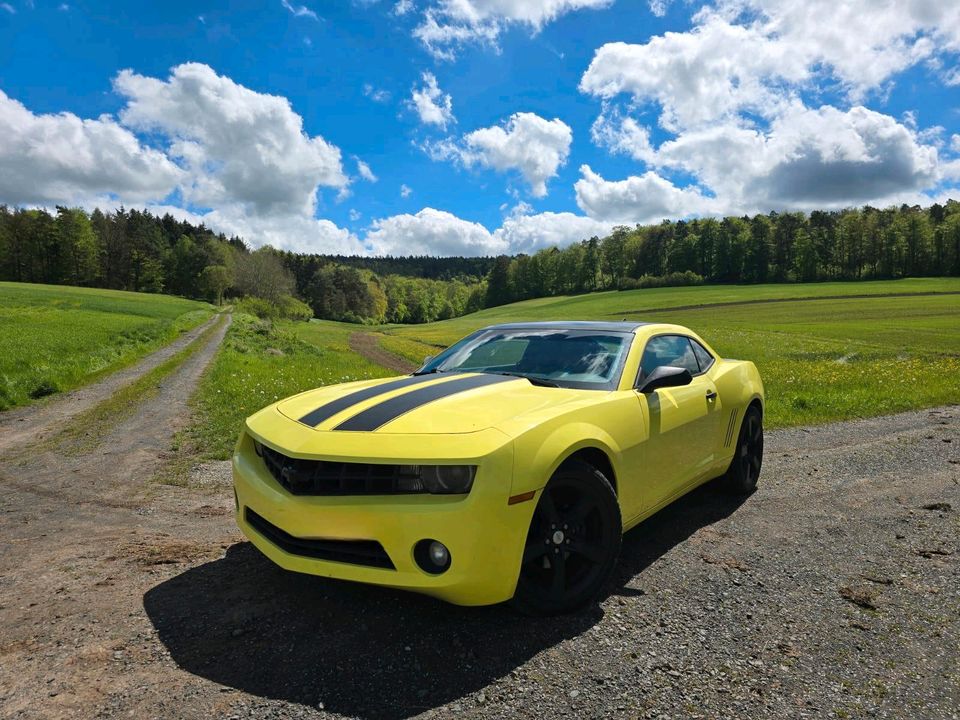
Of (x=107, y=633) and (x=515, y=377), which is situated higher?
(x=515, y=377)

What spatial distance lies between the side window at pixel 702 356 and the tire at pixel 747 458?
56 cm

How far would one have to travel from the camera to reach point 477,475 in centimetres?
237

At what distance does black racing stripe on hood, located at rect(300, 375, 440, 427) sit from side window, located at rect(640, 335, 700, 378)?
1499 mm

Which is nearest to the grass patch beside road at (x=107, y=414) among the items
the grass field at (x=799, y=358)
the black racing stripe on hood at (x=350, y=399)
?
the grass field at (x=799, y=358)

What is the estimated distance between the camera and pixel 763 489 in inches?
198

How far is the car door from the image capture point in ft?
11.3

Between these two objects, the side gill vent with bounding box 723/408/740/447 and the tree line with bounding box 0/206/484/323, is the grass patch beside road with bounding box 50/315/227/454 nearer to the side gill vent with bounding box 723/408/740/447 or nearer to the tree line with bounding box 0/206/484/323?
the side gill vent with bounding box 723/408/740/447

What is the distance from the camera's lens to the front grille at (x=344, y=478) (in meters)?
2.45

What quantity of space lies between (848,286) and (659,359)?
73.0 meters

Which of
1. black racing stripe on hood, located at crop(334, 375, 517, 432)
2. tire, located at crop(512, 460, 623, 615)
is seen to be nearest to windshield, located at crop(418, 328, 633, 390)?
black racing stripe on hood, located at crop(334, 375, 517, 432)

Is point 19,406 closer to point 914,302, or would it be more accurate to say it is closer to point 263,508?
point 263,508

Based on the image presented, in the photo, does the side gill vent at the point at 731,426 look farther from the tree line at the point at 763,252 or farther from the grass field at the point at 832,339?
the tree line at the point at 763,252

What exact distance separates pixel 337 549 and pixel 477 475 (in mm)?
751

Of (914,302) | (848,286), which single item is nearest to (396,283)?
(848,286)
